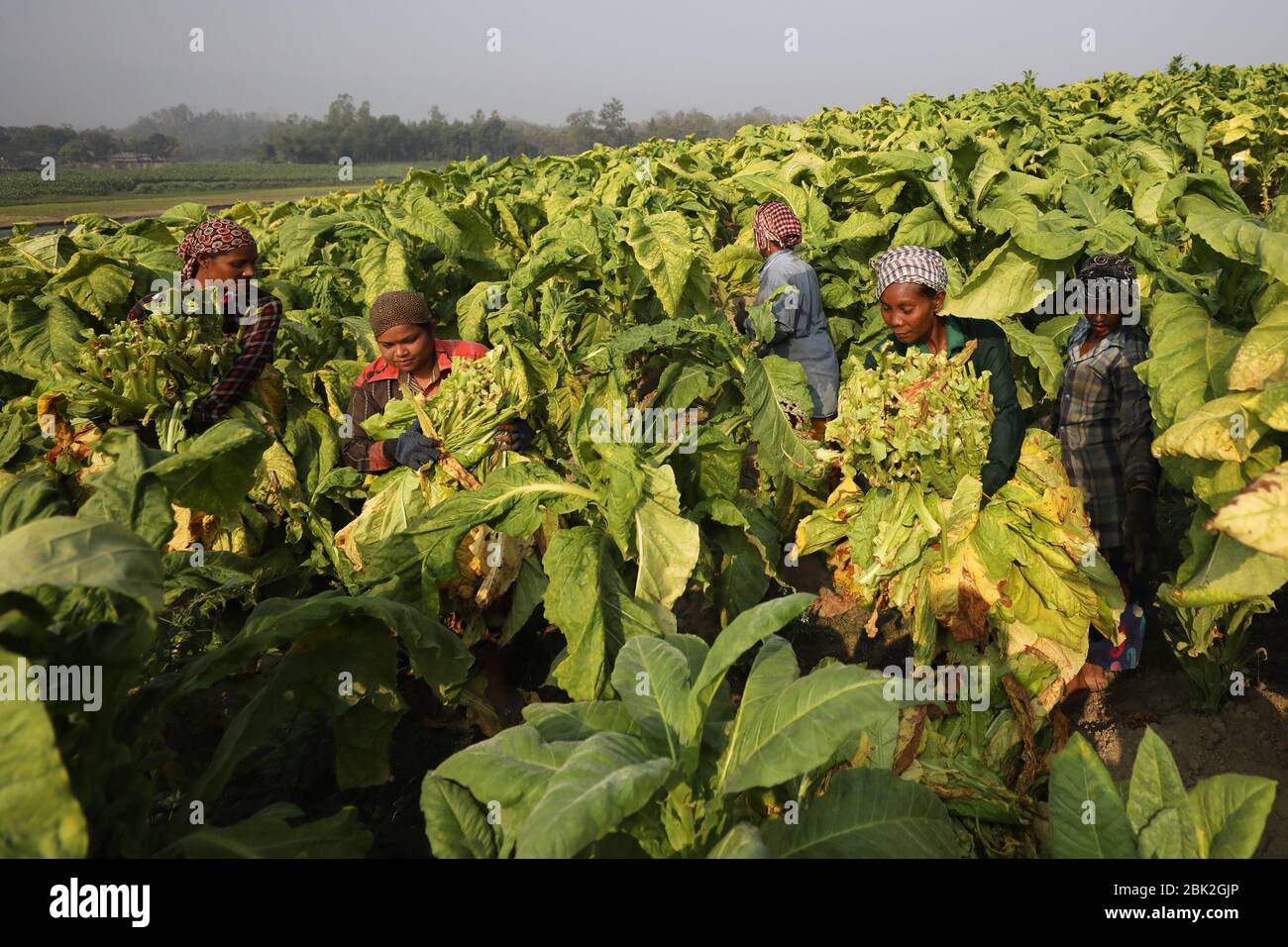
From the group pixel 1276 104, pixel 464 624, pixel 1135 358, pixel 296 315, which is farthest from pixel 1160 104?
pixel 464 624

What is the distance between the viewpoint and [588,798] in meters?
1.11

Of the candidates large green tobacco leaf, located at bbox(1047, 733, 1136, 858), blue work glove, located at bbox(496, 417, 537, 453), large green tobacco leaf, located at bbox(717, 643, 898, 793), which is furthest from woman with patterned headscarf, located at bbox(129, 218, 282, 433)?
large green tobacco leaf, located at bbox(1047, 733, 1136, 858)

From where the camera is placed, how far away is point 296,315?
508cm

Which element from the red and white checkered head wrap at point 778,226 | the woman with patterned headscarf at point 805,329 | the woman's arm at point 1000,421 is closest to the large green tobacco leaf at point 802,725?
the woman's arm at point 1000,421

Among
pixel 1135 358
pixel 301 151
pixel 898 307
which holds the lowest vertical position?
pixel 1135 358

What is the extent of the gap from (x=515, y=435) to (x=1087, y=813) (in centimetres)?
239

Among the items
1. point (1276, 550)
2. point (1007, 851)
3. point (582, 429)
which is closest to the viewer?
point (1276, 550)

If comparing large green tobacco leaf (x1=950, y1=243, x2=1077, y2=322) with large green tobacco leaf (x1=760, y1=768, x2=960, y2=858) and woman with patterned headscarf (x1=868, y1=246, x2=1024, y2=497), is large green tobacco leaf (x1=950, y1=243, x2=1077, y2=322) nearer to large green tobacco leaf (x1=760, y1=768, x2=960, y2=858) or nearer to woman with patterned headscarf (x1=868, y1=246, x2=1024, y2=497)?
woman with patterned headscarf (x1=868, y1=246, x2=1024, y2=497)

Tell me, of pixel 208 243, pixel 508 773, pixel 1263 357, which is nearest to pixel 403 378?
pixel 208 243

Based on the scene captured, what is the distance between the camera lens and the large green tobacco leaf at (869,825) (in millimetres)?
A: 1347

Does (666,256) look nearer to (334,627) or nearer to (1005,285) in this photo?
(1005,285)

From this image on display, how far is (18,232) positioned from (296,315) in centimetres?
153

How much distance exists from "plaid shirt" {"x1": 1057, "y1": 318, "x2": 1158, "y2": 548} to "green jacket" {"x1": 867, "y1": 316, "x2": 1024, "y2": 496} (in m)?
0.58
